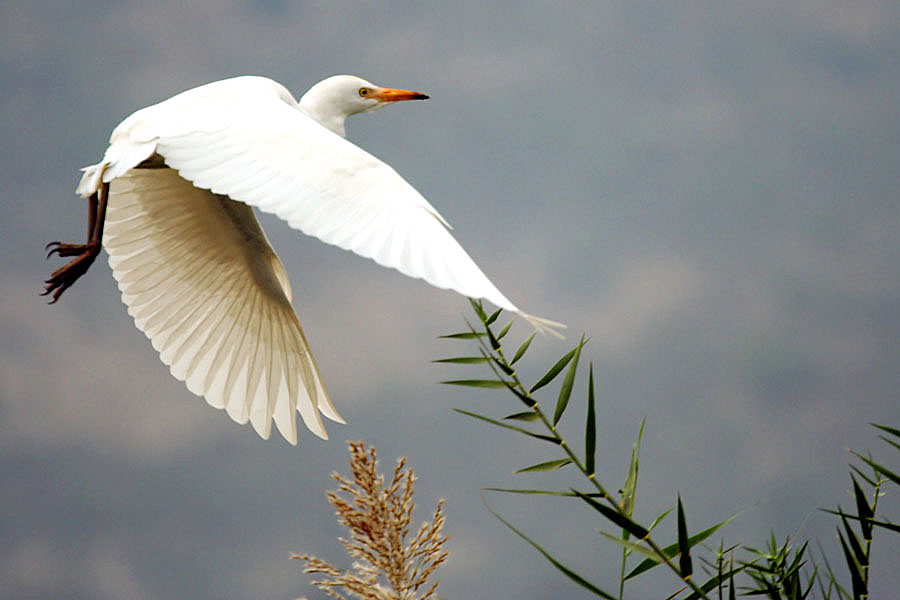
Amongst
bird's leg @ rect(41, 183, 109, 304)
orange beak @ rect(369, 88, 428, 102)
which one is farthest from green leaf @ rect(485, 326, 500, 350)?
orange beak @ rect(369, 88, 428, 102)

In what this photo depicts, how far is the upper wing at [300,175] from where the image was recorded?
1.72 meters

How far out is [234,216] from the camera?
3160 mm

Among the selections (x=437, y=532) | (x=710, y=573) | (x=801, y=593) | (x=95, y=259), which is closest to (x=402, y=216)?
(x=437, y=532)

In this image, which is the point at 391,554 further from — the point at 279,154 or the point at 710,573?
the point at 279,154

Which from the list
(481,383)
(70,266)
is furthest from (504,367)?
(70,266)

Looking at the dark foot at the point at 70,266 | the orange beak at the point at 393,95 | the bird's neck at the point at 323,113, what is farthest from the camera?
the orange beak at the point at 393,95

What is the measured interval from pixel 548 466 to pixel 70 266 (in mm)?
1635

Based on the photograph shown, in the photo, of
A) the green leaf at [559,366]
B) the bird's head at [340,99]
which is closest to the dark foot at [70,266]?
the bird's head at [340,99]

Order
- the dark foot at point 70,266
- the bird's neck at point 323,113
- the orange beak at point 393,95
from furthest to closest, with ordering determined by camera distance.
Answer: the orange beak at point 393,95, the bird's neck at point 323,113, the dark foot at point 70,266

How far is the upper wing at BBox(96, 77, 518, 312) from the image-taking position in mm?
1720

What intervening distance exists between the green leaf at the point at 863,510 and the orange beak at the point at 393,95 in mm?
2273

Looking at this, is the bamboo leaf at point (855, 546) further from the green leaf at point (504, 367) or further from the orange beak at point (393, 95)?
the orange beak at point (393, 95)

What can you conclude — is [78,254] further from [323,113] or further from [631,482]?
[631,482]

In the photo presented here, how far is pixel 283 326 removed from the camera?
10.5 ft
